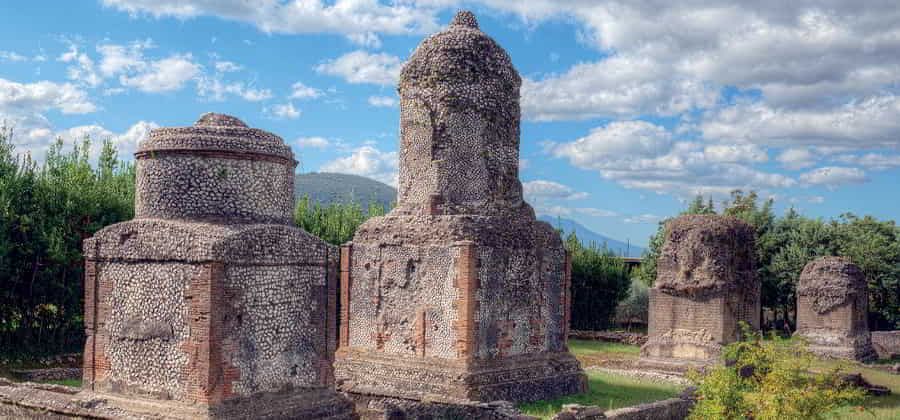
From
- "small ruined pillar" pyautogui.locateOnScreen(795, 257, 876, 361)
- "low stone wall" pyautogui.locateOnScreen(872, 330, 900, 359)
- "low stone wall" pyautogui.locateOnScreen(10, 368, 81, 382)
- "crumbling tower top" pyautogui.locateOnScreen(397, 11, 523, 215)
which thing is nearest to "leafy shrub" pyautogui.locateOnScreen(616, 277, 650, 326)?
"small ruined pillar" pyautogui.locateOnScreen(795, 257, 876, 361)

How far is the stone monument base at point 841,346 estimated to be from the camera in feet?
91.5

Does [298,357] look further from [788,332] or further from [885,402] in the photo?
[788,332]

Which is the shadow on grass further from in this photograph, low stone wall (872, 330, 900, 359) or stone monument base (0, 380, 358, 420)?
low stone wall (872, 330, 900, 359)

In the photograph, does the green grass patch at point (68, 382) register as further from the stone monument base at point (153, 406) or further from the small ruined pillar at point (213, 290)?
the small ruined pillar at point (213, 290)

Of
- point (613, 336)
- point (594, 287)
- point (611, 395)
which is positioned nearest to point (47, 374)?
point (611, 395)

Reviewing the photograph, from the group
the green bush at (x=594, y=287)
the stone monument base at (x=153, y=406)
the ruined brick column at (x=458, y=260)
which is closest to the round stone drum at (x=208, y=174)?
the stone monument base at (x=153, y=406)

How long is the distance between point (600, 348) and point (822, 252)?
1310 centimetres

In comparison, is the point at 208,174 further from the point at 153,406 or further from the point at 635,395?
the point at 635,395

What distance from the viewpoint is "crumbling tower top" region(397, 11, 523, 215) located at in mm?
18047

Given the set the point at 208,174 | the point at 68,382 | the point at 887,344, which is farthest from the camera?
the point at 887,344

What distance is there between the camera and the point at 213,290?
1109cm

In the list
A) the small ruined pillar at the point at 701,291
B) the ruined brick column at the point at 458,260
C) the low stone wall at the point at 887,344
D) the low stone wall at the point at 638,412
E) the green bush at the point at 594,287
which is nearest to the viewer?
the low stone wall at the point at 638,412

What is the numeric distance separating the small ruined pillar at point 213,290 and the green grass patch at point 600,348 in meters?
17.9

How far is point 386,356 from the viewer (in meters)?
17.7
